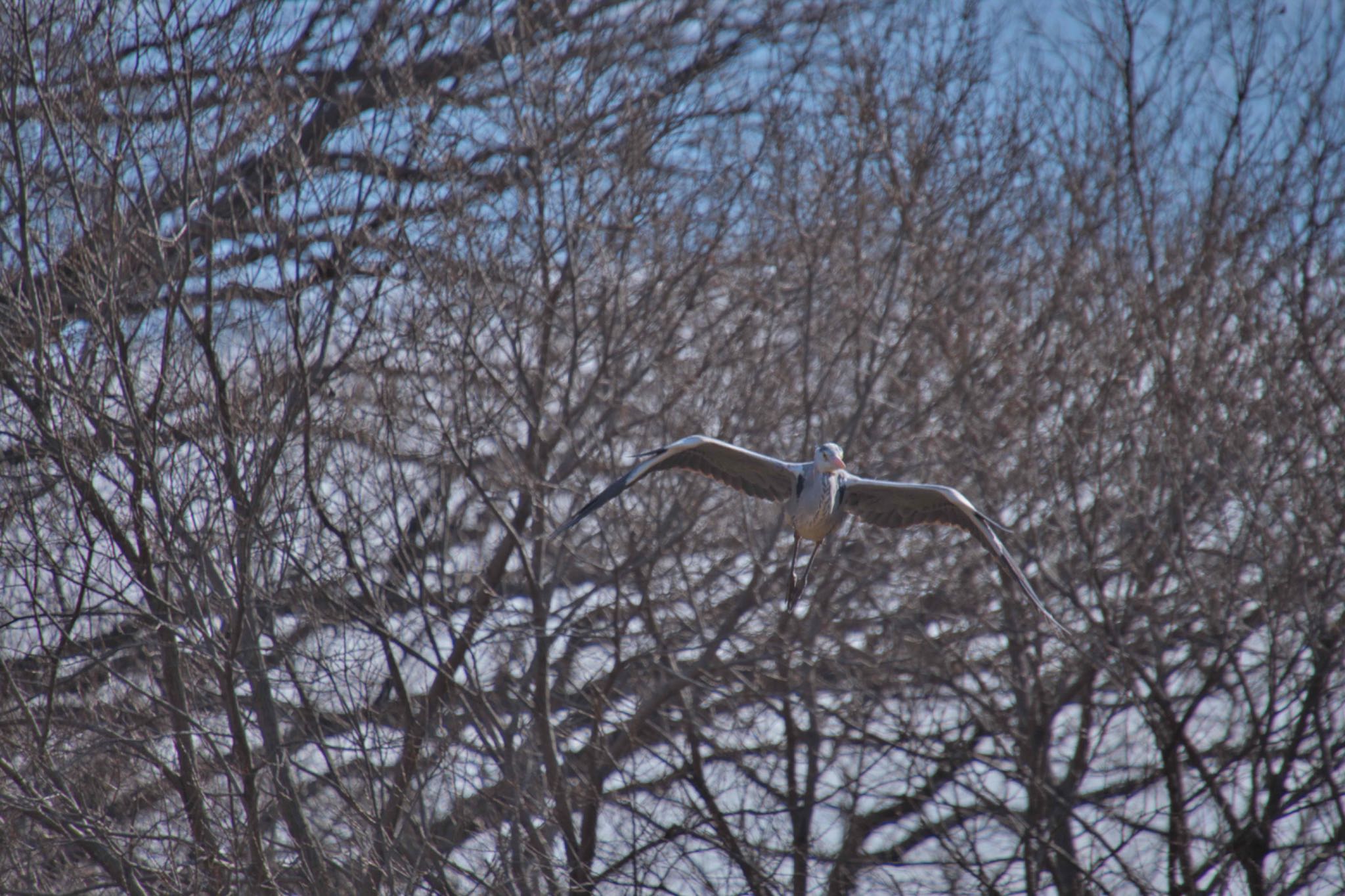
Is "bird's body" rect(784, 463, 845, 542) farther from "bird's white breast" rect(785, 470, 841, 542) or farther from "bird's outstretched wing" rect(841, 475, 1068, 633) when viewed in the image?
"bird's outstretched wing" rect(841, 475, 1068, 633)

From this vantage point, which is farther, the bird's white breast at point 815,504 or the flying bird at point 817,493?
the bird's white breast at point 815,504


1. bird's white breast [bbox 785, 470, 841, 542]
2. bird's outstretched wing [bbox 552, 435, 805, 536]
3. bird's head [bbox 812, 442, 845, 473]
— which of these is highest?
bird's outstretched wing [bbox 552, 435, 805, 536]

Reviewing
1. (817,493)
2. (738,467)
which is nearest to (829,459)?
(817,493)

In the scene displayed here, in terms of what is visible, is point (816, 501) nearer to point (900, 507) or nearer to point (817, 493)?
point (817, 493)

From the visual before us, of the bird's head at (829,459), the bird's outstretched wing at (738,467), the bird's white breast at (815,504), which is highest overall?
the bird's outstretched wing at (738,467)

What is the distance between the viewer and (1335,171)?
455 inches

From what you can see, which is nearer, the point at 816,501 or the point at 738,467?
the point at 816,501

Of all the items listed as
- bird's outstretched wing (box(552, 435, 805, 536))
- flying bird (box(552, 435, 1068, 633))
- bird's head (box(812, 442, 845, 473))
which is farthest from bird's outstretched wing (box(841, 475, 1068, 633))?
bird's outstretched wing (box(552, 435, 805, 536))

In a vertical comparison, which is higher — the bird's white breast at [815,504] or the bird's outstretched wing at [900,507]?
the bird's outstretched wing at [900,507]

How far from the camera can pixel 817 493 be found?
773cm

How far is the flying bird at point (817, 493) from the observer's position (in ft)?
24.0

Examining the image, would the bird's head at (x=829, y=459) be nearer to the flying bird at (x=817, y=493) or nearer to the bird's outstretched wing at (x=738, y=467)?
the flying bird at (x=817, y=493)

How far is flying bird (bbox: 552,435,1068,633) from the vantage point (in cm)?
730

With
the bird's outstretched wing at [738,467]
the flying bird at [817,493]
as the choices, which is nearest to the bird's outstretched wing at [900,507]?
the flying bird at [817,493]
